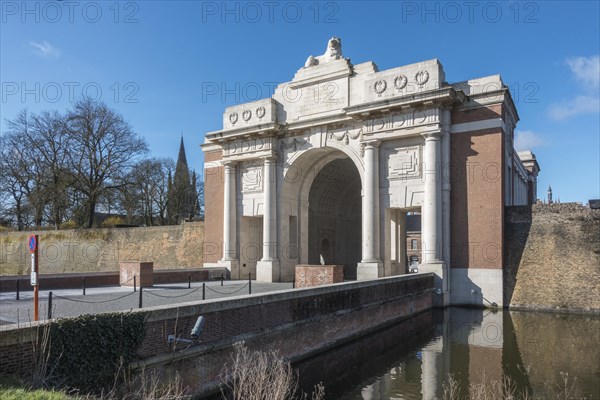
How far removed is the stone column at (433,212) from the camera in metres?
20.7

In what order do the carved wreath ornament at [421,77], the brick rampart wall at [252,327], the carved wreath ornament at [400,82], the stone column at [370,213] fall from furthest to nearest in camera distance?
the stone column at [370,213], the carved wreath ornament at [400,82], the carved wreath ornament at [421,77], the brick rampart wall at [252,327]

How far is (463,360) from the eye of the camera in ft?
37.3

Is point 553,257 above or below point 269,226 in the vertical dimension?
below

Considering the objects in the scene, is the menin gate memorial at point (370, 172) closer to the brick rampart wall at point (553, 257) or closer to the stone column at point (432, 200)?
the stone column at point (432, 200)

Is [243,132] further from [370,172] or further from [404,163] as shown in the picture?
[404,163]

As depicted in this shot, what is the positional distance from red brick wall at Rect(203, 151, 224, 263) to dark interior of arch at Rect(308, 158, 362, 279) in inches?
222

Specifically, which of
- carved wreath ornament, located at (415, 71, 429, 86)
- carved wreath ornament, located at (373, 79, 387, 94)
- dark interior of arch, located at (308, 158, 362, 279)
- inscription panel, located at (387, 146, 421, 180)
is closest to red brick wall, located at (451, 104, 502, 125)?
carved wreath ornament, located at (415, 71, 429, 86)

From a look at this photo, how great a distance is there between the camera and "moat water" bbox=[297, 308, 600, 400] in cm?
945

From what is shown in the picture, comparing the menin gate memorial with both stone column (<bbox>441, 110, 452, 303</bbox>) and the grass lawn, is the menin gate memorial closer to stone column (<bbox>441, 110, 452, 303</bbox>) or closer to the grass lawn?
stone column (<bbox>441, 110, 452, 303</bbox>)

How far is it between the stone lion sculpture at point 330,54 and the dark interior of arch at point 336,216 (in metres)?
5.98

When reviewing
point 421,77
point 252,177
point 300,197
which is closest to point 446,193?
point 421,77

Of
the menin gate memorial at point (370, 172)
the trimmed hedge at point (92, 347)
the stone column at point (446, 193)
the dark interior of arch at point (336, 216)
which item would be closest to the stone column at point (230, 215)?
the menin gate memorial at point (370, 172)

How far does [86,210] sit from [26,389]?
129ft

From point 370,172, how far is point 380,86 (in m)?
4.20
